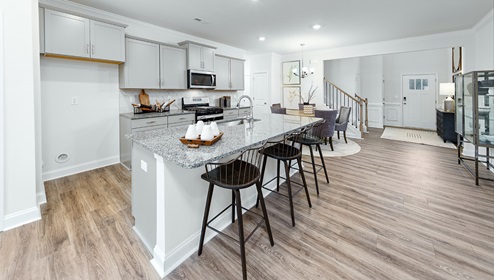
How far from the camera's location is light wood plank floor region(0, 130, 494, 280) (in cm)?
170

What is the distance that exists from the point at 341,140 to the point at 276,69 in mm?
2907

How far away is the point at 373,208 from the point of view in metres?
2.65

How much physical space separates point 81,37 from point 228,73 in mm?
3118

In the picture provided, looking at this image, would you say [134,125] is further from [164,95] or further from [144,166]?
[144,166]

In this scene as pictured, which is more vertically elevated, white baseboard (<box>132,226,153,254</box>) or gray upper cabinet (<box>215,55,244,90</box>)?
gray upper cabinet (<box>215,55,244,90</box>)

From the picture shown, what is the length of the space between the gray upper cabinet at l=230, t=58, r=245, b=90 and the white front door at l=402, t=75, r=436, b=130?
20.1 ft

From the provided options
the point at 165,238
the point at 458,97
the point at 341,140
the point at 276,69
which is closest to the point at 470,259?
the point at 165,238

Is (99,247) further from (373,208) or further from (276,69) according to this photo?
(276,69)

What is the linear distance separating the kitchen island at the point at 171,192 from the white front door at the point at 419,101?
8.42 metres

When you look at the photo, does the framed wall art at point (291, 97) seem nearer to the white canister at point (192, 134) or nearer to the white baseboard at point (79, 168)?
the white baseboard at point (79, 168)

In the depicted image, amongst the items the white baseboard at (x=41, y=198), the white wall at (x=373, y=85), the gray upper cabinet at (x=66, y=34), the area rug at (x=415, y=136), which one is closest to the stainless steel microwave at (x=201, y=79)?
the gray upper cabinet at (x=66, y=34)

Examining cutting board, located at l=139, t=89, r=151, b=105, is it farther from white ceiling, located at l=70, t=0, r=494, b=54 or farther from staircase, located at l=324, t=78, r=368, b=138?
staircase, located at l=324, t=78, r=368, b=138

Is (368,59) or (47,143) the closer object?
(47,143)

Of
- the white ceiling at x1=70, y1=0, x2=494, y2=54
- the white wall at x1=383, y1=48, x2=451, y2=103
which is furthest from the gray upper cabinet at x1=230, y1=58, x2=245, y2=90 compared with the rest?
the white wall at x1=383, y1=48, x2=451, y2=103
